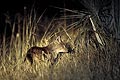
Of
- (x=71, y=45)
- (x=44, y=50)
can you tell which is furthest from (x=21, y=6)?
(x=71, y=45)

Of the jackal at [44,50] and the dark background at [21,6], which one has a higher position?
the dark background at [21,6]

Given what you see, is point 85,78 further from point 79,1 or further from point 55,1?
point 55,1

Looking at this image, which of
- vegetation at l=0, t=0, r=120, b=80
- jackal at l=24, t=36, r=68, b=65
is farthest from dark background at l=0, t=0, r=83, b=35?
jackal at l=24, t=36, r=68, b=65

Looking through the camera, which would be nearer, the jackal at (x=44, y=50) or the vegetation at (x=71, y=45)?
the vegetation at (x=71, y=45)

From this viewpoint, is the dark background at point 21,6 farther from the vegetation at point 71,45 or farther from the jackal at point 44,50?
the jackal at point 44,50

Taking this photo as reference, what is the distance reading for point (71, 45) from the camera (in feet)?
26.8

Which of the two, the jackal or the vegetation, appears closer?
the vegetation

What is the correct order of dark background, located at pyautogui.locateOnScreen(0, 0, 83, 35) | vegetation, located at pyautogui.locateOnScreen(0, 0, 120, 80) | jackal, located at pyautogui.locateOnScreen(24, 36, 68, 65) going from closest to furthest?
vegetation, located at pyautogui.locateOnScreen(0, 0, 120, 80), jackal, located at pyautogui.locateOnScreen(24, 36, 68, 65), dark background, located at pyautogui.locateOnScreen(0, 0, 83, 35)

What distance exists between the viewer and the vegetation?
731 centimetres

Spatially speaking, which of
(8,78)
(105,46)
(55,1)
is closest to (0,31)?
(55,1)

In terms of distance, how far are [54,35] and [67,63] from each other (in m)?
0.98

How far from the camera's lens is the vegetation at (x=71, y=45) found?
7312 mm

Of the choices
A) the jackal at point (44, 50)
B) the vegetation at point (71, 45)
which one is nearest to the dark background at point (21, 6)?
the vegetation at point (71, 45)

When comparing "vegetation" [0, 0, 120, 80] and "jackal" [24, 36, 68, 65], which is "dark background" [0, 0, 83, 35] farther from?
"jackal" [24, 36, 68, 65]
